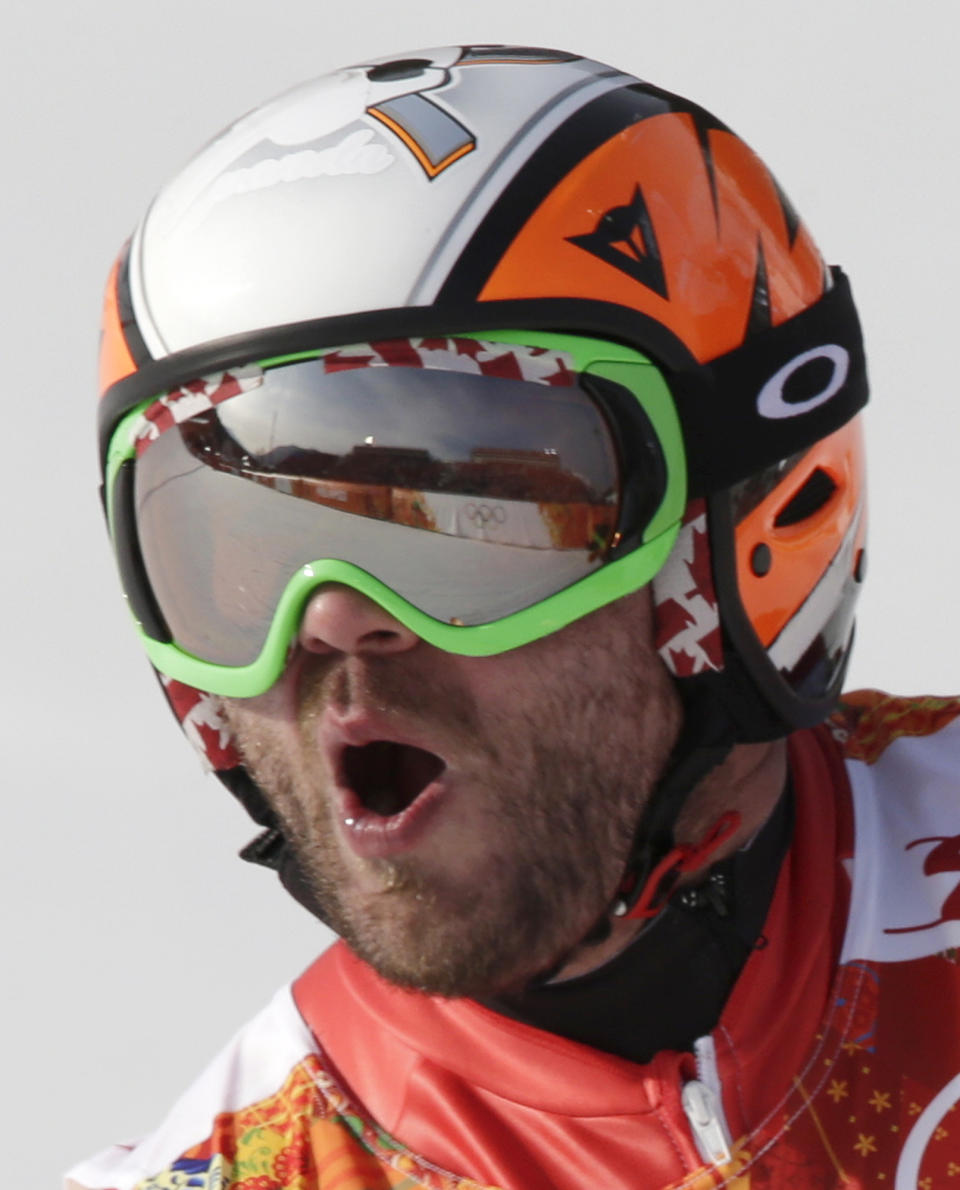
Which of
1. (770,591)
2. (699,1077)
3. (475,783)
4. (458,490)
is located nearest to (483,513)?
(458,490)

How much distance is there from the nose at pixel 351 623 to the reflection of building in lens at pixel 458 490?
11cm

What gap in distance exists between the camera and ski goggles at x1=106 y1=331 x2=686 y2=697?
7.70 feet

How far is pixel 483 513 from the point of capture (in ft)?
7.80

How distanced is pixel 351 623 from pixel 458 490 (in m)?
0.21

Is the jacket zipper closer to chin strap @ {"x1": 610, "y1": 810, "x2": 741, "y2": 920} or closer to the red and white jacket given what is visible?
the red and white jacket

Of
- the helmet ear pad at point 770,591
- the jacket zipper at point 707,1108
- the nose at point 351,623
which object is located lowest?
the jacket zipper at point 707,1108

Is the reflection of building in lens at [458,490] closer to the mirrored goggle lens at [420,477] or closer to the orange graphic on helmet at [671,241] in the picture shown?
the mirrored goggle lens at [420,477]

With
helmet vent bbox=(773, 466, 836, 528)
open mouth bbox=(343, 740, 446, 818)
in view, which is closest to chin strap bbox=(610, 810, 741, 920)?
open mouth bbox=(343, 740, 446, 818)

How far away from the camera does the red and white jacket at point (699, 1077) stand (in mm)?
2469

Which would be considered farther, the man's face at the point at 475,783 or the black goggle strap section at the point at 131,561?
the black goggle strap section at the point at 131,561

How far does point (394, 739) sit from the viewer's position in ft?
7.79

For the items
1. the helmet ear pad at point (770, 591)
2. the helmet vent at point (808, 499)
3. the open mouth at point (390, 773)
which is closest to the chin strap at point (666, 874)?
the helmet ear pad at point (770, 591)

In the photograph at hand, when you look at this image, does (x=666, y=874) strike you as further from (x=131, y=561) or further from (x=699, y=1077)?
(x=131, y=561)

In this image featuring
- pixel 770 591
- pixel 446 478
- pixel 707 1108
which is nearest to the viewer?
pixel 446 478
